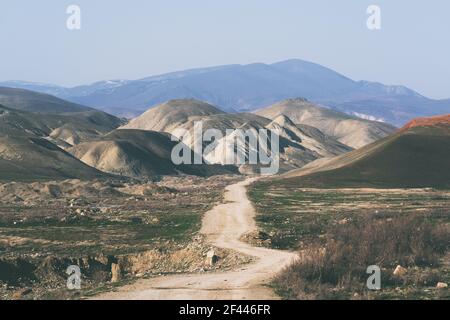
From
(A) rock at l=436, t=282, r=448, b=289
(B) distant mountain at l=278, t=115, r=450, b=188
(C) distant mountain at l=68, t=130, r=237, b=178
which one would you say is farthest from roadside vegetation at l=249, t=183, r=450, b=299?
(C) distant mountain at l=68, t=130, r=237, b=178

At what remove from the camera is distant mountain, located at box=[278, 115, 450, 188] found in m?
111

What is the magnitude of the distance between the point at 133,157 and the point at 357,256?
400 ft

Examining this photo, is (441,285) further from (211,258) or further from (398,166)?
(398,166)

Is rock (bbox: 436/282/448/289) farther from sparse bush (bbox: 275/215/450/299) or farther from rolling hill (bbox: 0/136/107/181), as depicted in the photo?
rolling hill (bbox: 0/136/107/181)

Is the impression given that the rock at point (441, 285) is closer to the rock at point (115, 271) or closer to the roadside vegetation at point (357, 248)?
the roadside vegetation at point (357, 248)

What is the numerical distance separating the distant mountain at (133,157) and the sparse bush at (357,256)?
104 meters

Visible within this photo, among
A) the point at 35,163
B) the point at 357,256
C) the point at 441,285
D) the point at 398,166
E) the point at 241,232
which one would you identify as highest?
the point at 357,256

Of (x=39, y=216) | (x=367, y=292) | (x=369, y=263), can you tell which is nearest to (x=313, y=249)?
(x=369, y=263)

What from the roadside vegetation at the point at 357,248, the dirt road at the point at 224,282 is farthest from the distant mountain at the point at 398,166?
the dirt road at the point at 224,282

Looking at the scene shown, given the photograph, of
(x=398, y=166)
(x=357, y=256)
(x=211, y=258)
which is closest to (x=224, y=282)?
(x=211, y=258)

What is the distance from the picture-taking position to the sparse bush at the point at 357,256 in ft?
112

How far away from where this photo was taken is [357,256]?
41.5m
